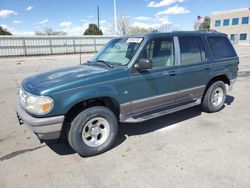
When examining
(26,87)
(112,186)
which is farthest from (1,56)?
(112,186)

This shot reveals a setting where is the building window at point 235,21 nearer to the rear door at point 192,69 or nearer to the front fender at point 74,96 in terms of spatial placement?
the rear door at point 192,69

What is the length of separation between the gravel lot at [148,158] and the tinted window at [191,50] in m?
1.35

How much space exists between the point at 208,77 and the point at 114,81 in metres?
2.49

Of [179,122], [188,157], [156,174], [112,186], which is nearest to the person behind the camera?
[112,186]

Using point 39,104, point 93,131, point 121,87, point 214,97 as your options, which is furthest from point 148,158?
point 214,97

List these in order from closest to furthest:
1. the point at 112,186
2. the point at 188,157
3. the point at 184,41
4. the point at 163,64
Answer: the point at 112,186
the point at 188,157
the point at 163,64
the point at 184,41

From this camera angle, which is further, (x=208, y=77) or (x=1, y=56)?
(x=1, y=56)

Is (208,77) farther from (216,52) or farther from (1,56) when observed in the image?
(1,56)

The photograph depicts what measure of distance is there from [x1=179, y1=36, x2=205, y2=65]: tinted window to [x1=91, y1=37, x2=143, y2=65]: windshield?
101 centimetres

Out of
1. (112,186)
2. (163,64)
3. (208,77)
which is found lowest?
(112,186)

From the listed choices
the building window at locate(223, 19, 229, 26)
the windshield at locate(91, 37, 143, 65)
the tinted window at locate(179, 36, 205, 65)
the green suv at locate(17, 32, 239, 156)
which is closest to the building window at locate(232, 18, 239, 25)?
the building window at locate(223, 19, 229, 26)

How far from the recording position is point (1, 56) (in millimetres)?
24906

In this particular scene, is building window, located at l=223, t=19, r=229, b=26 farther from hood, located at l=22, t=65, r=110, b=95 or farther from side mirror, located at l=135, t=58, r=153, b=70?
hood, located at l=22, t=65, r=110, b=95

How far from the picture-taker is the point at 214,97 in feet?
17.2
